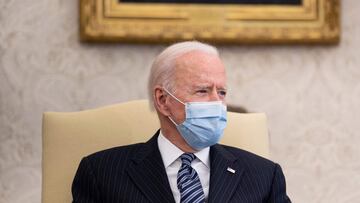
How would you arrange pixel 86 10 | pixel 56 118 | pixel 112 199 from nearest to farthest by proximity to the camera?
pixel 112 199, pixel 56 118, pixel 86 10

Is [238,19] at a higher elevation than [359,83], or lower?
higher

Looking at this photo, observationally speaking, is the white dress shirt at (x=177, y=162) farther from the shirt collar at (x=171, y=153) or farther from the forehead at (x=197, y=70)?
the forehead at (x=197, y=70)

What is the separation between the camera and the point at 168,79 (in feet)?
7.50

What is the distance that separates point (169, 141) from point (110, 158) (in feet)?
0.62

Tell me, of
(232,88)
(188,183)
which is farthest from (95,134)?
(232,88)

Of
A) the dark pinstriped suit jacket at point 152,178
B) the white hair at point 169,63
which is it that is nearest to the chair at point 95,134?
the dark pinstriped suit jacket at point 152,178

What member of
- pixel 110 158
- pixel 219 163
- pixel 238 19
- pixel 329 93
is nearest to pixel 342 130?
pixel 329 93

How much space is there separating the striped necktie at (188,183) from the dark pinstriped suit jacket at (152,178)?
0.12ft

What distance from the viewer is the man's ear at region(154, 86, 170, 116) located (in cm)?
231

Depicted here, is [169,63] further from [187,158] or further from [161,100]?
[187,158]

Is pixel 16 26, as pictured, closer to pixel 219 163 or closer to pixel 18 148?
pixel 18 148

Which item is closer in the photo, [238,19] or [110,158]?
[110,158]

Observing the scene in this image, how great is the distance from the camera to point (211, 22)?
3.11m

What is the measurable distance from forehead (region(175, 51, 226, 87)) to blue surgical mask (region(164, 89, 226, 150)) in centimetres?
6
